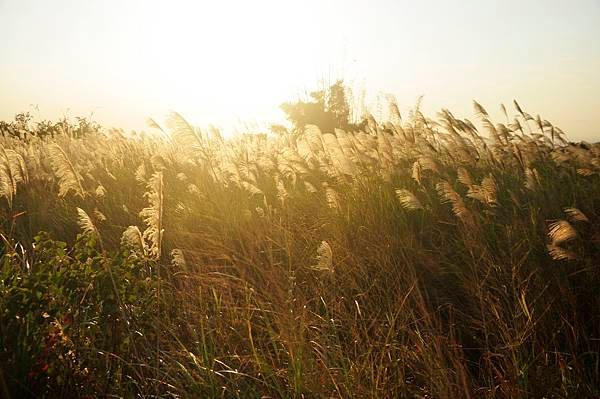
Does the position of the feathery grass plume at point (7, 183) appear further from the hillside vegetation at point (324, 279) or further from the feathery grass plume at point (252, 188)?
the feathery grass plume at point (252, 188)

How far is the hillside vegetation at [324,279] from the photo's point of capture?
5.94ft

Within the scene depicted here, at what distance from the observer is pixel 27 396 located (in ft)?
5.41

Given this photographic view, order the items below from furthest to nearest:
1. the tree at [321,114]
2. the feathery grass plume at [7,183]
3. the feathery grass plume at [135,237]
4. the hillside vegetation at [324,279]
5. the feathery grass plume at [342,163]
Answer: the tree at [321,114] → the feathery grass plume at [342,163] → the feathery grass plume at [7,183] → the feathery grass plume at [135,237] → the hillside vegetation at [324,279]

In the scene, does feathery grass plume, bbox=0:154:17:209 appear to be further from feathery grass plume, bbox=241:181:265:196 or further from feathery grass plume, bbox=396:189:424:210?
feathery grass plume, bbox=396:189:424:210

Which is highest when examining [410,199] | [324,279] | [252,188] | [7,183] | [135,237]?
[7,183]

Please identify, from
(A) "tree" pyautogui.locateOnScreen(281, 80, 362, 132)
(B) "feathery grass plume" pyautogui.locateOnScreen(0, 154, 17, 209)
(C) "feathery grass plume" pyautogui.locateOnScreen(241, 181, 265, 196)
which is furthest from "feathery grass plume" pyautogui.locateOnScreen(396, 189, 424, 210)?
(A) "tree" pyautogui.locateOnScreen(281, 80, 362, 132)

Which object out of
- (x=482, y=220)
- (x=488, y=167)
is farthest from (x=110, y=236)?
(x=488, y=167)

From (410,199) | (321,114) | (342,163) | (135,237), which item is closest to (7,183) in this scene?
(135,237)

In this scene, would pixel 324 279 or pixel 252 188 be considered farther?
pixel 252 188

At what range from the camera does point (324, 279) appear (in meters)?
2.90

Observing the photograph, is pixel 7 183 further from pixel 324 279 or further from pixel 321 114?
pixel 321 114

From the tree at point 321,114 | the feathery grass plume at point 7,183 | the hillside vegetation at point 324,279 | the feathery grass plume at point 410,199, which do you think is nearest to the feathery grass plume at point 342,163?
the hillside vegetation at point 324,279

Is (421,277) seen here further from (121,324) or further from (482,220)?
(121,324)

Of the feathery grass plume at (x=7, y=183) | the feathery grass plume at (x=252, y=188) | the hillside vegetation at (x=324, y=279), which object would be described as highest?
the feathery grass plume at (x=7, y=183)
